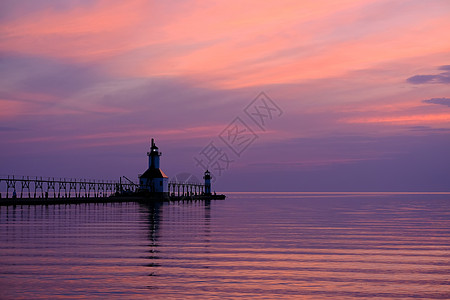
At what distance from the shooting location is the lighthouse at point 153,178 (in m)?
140

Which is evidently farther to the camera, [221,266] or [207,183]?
[207,183]

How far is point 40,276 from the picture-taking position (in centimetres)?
2084

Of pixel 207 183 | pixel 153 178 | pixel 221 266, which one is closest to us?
pixel 221 266

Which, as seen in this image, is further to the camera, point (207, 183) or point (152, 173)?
point (207, 183)

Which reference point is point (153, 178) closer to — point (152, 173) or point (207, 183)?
point (152, 173)

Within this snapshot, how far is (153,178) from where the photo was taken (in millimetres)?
140625

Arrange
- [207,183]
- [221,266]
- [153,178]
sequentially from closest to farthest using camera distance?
[221,266], [153,178], [207,183]

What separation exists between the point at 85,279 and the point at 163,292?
384 centimetres

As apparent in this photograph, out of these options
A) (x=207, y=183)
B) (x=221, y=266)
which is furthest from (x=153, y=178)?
(x=221, y=266)

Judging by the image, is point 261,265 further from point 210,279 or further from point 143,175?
point 143,175

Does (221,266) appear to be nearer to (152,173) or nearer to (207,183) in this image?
(152,173)

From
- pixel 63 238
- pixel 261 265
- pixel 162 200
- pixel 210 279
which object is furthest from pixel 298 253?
pixel 162 200

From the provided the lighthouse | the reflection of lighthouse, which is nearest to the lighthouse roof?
the lighthouse

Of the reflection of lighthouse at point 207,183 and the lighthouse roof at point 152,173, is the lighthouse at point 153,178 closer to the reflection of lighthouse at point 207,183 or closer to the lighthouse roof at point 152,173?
the lighthouse roof at point 152,173
